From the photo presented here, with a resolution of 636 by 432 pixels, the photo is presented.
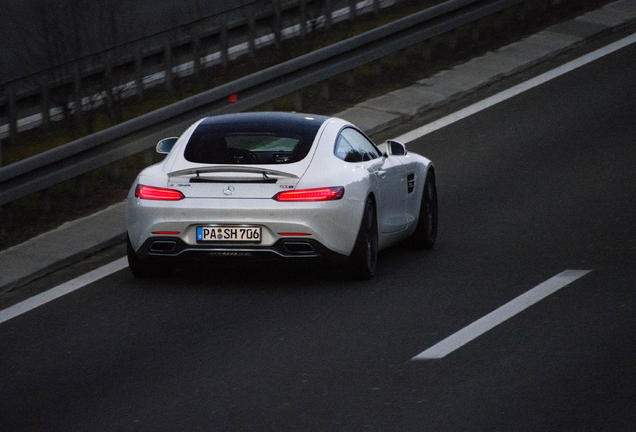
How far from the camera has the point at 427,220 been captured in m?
11.0

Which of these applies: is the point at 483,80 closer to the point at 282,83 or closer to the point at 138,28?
the point at 282,83

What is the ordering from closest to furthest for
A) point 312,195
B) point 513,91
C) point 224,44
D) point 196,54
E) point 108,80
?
point 312,195, point 108,80, point 513,91, point 196,54, point 224,44

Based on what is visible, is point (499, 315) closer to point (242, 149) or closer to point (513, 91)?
point (242, 149)

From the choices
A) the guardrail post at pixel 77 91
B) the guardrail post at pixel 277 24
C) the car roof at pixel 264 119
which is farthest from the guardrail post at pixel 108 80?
the car roof at pixel 264 119

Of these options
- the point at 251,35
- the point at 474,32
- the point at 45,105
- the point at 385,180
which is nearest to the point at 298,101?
the point at 45,105

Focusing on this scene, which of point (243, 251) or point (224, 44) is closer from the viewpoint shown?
point (243, 251)

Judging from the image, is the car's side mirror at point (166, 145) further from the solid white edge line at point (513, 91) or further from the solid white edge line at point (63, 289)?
the solid white edge line at point (513, 91)

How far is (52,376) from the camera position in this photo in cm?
727

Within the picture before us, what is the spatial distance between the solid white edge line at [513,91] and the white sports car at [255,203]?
5.19 m

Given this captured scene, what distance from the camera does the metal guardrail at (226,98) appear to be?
37.7 feet

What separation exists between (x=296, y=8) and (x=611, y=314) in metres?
13.3

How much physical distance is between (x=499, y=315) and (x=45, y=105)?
31.5 ft

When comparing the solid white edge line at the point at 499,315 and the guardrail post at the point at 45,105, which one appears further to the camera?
the guardrail post at the point at 45,105

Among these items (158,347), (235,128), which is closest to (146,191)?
(235,128)
